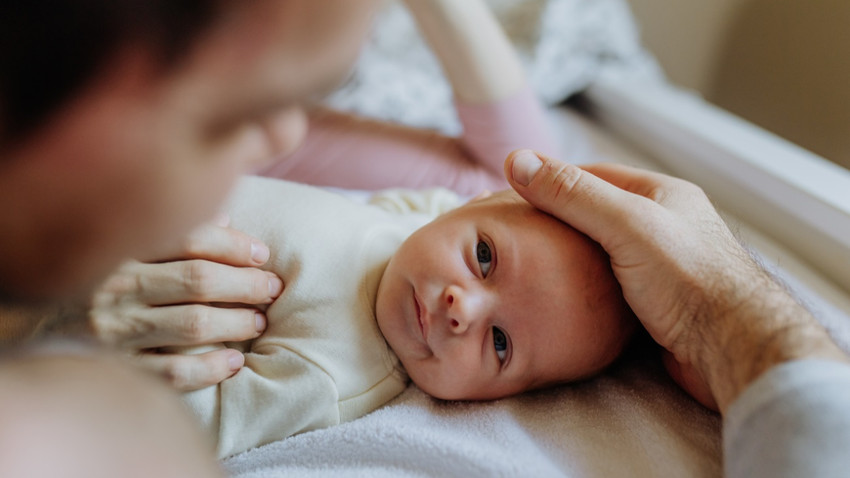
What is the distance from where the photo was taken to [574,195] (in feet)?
2.39

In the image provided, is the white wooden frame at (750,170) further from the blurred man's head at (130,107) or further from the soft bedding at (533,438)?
the blurred man's head at (130,107)

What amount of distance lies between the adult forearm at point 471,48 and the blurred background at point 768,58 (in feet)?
3.30

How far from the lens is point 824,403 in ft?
1.72

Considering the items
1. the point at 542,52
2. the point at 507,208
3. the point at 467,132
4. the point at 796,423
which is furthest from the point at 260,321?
the point at 542,52

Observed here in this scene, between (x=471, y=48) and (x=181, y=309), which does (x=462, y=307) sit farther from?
(x=471, y=48)

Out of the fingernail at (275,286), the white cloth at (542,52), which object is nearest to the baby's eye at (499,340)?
the fingernail at (275,286)

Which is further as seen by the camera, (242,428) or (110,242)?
(242,428)

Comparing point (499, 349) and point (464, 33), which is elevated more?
point (464, 33)

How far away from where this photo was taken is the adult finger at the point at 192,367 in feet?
2.24

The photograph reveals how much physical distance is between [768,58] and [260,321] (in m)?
1.84

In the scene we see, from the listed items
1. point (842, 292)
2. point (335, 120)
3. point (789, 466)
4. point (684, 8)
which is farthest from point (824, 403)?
point (684, 8)

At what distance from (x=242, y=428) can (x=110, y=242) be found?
48 centimetres

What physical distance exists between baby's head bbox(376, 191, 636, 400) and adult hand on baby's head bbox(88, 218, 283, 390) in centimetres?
18

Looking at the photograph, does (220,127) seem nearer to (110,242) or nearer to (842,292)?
(110,242)
